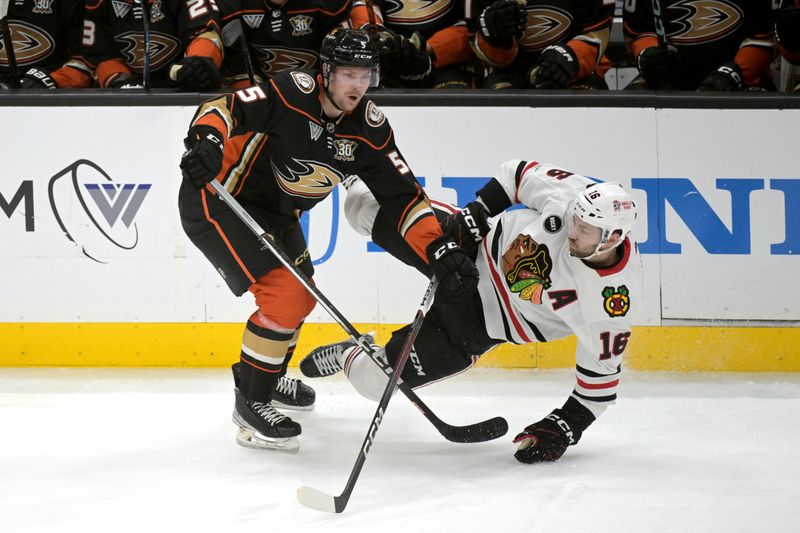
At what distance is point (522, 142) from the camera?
12.6ft

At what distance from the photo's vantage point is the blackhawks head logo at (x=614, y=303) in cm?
254

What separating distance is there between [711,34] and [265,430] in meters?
2.73

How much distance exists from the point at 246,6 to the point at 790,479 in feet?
9.55


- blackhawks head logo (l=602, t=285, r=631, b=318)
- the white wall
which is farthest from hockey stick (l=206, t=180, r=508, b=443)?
the white wall

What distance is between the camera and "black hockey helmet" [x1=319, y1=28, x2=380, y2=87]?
8.51ft

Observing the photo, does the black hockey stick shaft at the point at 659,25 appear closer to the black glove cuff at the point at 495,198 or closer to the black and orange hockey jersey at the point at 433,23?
the black and orange hockey jersey at the point at 433,23

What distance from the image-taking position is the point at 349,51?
2592mm

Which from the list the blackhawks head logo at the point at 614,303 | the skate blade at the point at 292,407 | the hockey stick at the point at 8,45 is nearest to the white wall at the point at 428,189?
the hockey stick at the point at 8,45

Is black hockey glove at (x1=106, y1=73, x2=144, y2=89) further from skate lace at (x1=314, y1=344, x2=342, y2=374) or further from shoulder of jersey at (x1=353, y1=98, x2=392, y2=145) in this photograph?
shoulder of jersey at (x1=353, y1=98, x2=392, y2=145)

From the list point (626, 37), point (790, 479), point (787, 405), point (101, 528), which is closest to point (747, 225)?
point (787, 405)

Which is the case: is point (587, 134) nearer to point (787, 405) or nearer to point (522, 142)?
point (522, 142)

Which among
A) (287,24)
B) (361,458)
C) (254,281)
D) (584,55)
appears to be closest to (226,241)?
(254,281)

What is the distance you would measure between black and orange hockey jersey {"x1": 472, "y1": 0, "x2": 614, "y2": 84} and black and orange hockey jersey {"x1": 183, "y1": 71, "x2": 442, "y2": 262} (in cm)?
156

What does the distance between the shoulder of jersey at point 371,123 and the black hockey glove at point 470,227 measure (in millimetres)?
339
